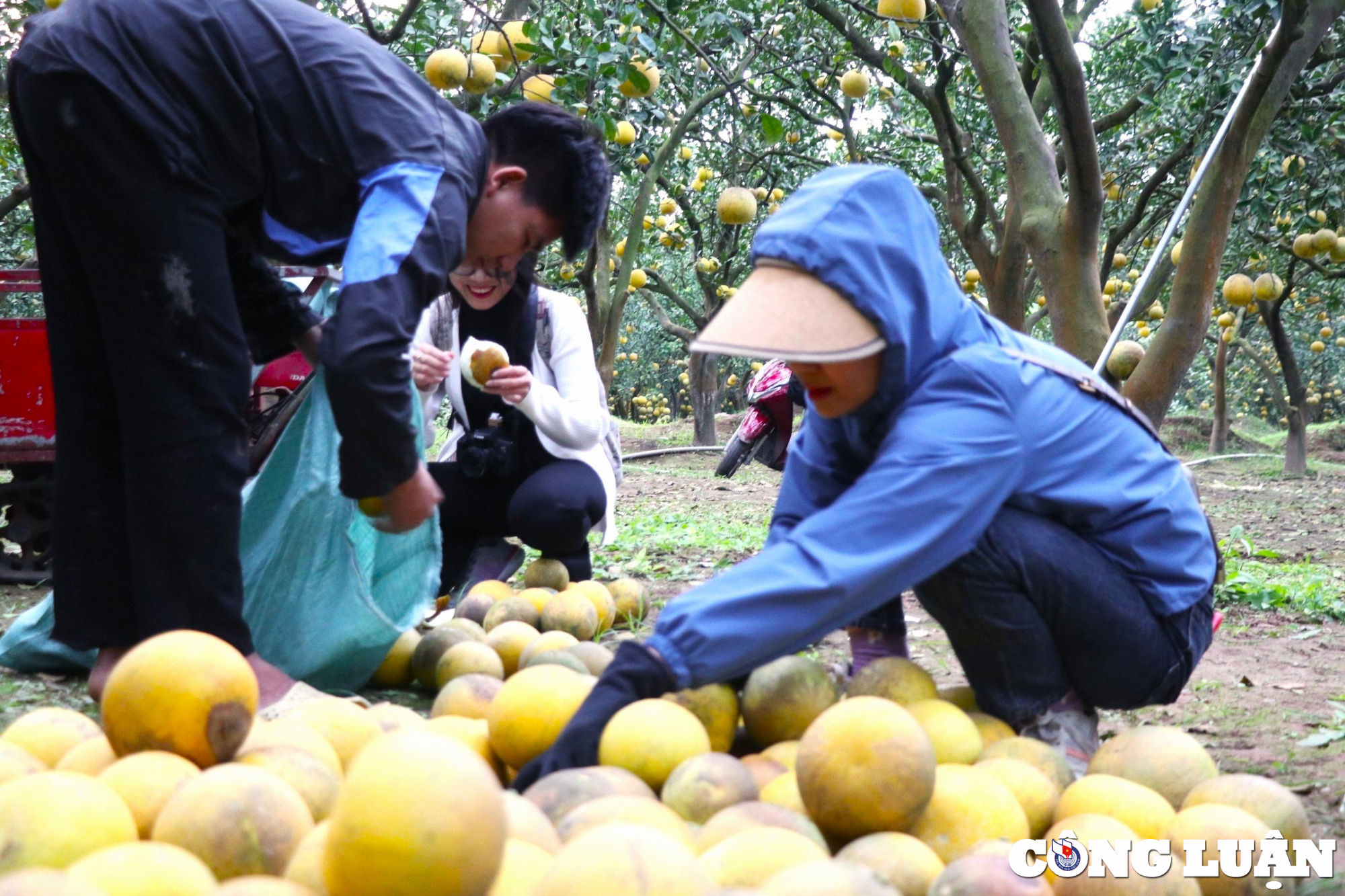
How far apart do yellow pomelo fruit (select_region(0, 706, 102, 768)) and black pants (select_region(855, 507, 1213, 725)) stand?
158 centimetres

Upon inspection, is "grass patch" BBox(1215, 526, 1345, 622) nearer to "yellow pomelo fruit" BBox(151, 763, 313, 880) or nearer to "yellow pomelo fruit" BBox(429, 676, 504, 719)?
"yellow pomelo fruit" BBox(429, 676, 504, 719)

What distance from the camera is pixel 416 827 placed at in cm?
109

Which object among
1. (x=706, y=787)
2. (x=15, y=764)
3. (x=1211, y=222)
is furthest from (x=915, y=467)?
(x=1211, y=222)

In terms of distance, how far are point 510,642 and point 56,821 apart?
1.50m

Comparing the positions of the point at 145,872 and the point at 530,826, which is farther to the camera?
the point at 530,826

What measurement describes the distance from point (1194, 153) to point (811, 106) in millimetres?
4983

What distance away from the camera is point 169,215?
2238mm

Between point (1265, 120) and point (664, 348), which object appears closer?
point (1265, 120)

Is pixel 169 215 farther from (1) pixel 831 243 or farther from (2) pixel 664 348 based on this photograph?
(2) pixel 664 348

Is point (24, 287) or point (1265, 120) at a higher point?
point (1265, 120)

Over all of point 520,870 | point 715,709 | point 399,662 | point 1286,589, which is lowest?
point 1286,589

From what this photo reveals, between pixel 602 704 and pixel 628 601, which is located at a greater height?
pixel 602 704

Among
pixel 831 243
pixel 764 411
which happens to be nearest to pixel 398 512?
pixel 831 243

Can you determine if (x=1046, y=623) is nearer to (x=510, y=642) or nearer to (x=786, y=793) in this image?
(x=786, y=793)
